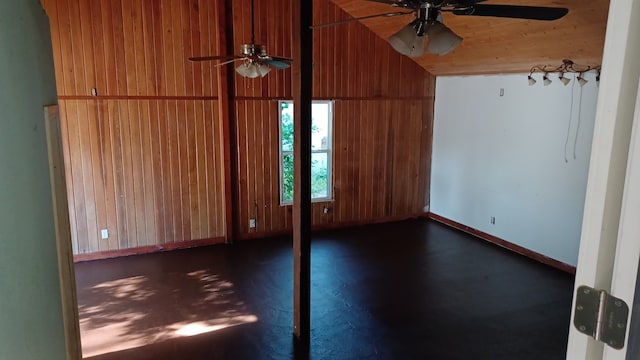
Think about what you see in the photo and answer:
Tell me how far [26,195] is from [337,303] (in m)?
4.38

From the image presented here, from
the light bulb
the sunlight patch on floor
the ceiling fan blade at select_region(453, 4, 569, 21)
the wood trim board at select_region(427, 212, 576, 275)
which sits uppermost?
the ceiling fan blade at select_region(453, 4, 569, 21)

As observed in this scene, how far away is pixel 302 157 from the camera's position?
3846 mm

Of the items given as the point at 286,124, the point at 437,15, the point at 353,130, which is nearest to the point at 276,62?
the point at 437,15

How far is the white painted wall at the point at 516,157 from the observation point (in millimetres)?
5629

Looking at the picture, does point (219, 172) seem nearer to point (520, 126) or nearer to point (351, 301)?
point (351, 301)

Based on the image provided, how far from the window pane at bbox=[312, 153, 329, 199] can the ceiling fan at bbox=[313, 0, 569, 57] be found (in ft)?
14.7

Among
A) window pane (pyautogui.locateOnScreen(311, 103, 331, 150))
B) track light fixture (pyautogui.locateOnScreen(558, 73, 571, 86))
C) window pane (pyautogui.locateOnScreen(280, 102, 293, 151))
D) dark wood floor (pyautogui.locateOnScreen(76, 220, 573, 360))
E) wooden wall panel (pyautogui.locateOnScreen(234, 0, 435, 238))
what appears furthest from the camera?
window pane (pyautogui.locateOnScreen(311, 103, 331, 150))

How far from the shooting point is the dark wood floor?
4.04 meters

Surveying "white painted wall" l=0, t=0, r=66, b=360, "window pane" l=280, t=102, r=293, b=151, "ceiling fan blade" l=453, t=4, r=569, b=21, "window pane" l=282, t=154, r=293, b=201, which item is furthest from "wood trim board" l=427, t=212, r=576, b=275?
"white painted wall" l=0, t=0, r=66, b=360

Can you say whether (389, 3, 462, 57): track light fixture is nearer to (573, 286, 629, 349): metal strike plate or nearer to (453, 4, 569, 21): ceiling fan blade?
(453, 4, 569, 21): ceiling fan blade

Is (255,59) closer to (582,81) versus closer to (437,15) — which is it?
(437,15)

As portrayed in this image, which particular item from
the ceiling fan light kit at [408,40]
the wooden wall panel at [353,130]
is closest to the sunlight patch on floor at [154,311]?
the wooden wall panel at [353,130]

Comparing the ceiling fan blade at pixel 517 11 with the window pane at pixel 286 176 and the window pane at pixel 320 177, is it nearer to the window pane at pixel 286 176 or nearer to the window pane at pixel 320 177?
the window pane at pixel 286 176

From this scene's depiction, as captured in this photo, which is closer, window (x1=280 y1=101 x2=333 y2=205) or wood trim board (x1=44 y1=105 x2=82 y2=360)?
wood trim board (x1=44 y1=105 x2=82 y2=360)
